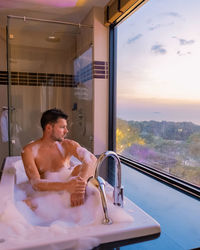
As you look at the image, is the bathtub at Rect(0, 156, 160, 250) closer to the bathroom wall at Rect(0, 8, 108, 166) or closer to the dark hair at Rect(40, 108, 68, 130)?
the dark hair at Rect(40, 108, 68, 130)

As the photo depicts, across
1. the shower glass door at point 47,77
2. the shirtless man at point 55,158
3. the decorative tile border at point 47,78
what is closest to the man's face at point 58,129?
the shirtless man at point 55,158

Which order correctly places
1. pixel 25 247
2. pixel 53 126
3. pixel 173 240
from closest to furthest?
pixel 25 247, pixel 173 240, pixel 53 126

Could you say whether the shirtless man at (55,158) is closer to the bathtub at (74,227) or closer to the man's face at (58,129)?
the man's face at (58,129)

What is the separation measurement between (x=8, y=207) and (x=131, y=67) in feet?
7.31

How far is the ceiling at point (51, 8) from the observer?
9.40 ft

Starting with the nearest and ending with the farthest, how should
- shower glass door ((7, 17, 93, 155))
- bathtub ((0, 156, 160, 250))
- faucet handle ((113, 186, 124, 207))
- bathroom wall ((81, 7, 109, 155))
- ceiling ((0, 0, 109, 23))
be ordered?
bathtub ((0, 156, 160, 250))
faucet handle ((113, 186, 124, 207))
ceiling ((0, 0, 109, 23))
bathroom wall ((81, 7, 109, 155))
shower glass door ((7, 17, 93, 155))

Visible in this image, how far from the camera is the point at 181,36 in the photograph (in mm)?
2062

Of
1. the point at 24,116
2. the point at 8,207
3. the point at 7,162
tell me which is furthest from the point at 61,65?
the point at 8,207

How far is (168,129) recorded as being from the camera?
2262mm

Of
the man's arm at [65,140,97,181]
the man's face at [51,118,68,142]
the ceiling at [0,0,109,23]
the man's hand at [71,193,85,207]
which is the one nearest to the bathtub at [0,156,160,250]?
the man's hand at [71,193,85,207]

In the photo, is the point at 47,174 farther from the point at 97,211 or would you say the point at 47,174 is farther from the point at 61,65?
the point at 61,65

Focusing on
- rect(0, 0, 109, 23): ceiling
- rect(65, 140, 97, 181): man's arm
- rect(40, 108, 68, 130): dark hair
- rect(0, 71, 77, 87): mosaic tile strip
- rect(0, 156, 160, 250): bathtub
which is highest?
rect(0, 0, 109, 23): ceiling

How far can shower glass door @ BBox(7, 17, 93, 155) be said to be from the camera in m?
3.28

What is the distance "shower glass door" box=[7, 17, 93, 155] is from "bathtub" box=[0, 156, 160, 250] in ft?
6.34
